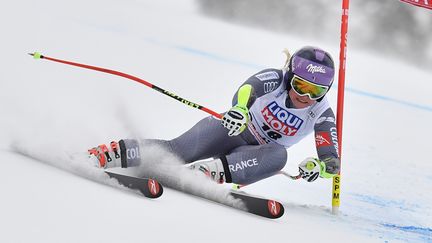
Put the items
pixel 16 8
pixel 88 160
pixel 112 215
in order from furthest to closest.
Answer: pixel 16 8 → pixel 88 160 → pixel 112 215

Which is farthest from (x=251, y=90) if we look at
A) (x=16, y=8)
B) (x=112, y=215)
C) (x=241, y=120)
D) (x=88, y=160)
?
(x=16, y=8)

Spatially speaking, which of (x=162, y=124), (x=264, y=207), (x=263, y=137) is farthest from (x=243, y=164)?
(x=162, y=124)

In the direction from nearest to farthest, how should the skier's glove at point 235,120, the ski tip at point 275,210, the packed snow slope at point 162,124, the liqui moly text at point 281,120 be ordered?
the packed snow slope at point 162,124 < the ski tip at point 275,210 < the skier's glove at point 235,120 < the liqui moly text at point 281,120

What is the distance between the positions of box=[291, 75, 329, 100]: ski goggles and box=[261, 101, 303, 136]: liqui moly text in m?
0.17

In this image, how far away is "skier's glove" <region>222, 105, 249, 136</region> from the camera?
3.76 metres

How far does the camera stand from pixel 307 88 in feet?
13.1

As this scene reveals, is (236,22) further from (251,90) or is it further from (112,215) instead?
(112,215)

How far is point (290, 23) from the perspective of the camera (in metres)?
14.7

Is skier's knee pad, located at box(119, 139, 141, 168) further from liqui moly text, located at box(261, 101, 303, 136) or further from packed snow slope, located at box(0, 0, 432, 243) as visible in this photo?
liqui moly text, located at box(261, 101, 303, 136)

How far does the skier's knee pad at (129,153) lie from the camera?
12.9 ft

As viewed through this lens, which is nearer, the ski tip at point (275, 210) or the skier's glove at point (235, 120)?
the ski tip at point (275, 210)

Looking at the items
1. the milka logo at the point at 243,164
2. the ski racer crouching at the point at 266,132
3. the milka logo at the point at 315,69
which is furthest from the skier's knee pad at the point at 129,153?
the milka logo at the point at 315,69

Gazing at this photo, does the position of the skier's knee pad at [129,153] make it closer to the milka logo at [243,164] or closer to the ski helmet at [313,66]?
the milka logo at [243,164]

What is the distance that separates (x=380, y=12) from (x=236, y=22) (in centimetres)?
297
